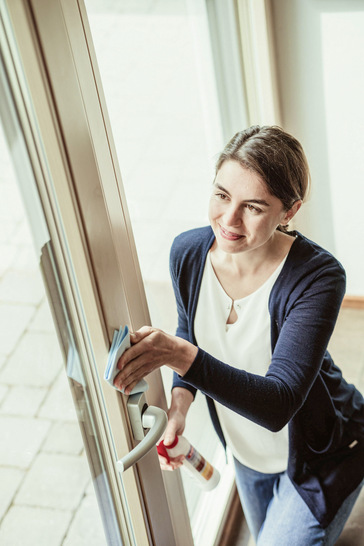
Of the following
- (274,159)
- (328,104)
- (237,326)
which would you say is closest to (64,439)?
(237,326)

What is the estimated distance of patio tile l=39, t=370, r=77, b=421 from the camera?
3.19 ft

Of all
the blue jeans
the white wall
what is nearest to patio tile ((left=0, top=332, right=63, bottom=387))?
the blue jeans

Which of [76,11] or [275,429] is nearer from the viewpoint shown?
[76,11]

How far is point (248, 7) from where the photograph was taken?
2100 mm

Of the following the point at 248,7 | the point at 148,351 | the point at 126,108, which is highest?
the point at 248,7

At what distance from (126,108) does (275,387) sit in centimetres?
68

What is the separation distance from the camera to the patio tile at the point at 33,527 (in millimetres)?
919

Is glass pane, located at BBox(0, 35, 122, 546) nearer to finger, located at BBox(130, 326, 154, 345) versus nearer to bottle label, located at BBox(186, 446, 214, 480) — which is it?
finger, located at BBox(130, 326, 154, 345)

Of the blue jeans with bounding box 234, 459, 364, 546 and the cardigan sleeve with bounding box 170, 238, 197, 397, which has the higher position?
the cardigan sleeve with bounding box 170, 238, 197, 397

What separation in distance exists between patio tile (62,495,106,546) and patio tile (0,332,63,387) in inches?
11.7

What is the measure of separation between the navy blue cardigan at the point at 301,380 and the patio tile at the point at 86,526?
292 millimetres

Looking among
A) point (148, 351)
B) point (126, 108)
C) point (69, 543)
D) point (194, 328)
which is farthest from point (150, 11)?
point (69, 543)

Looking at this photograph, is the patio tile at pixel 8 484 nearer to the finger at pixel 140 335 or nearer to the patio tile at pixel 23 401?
the patio tile at pixel 23 401

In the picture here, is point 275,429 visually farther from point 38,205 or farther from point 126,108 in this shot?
point 126,108
